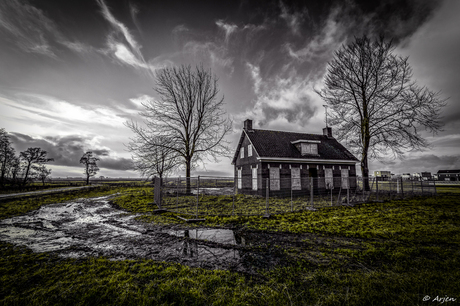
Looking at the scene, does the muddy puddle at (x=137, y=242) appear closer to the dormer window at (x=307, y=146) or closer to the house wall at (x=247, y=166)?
Answer: the house wall at (x=247, y=166)

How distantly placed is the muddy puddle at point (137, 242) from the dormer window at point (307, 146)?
1766 cm

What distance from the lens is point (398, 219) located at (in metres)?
8.86

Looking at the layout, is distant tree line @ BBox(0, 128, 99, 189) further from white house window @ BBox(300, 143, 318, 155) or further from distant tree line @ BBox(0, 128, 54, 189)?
white house window @ BBox(300, 143, 318, 155)

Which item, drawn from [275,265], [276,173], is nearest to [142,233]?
[275,265]

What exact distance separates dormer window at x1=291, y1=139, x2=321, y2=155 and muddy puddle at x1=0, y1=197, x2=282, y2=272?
17.7m

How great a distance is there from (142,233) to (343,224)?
8124 millimetres

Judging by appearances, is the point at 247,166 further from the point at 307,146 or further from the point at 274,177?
the point at 307,146

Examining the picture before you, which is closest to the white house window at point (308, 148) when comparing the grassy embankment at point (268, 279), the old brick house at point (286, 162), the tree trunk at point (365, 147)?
the old brick house at point (286, 162)

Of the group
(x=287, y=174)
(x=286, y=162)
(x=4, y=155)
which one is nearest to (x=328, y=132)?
(x=286, y=162)

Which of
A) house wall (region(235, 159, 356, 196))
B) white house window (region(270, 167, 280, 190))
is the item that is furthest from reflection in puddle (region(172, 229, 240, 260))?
white house window (region(270, 167, 280, 190))

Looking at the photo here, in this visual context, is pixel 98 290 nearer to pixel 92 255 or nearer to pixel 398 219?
pixel 92 255

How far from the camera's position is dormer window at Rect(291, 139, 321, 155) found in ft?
73.6

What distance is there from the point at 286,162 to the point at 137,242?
17.8m

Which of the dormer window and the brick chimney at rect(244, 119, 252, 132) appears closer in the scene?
the dormer window
